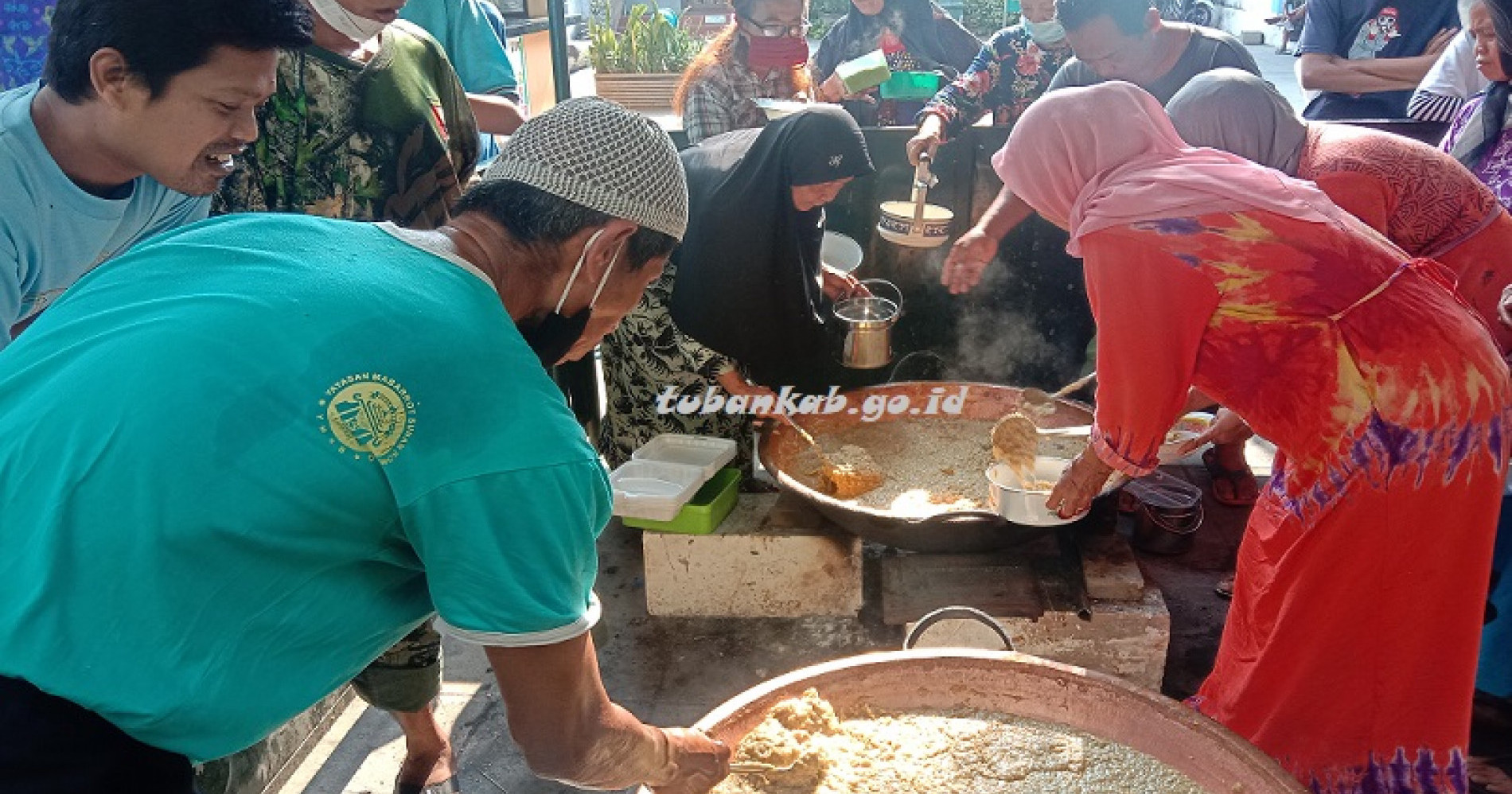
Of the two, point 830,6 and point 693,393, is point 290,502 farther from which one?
point 830,6

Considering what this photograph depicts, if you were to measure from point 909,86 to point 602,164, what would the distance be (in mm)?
4701

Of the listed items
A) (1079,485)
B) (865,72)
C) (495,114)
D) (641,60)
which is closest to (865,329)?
(1079,485)

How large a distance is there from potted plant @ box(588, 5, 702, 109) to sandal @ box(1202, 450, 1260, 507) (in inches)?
252

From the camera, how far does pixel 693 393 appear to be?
391 centimetres

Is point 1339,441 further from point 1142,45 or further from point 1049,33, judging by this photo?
point 1049,33

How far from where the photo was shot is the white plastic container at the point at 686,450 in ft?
12.4

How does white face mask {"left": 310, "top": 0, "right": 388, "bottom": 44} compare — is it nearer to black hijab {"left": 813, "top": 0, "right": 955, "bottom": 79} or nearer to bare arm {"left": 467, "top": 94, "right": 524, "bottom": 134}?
bare arm {"left": 467, "top": 94, "right": 524, "bottom": 134}

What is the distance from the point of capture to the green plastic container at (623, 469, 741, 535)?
11.8 feet

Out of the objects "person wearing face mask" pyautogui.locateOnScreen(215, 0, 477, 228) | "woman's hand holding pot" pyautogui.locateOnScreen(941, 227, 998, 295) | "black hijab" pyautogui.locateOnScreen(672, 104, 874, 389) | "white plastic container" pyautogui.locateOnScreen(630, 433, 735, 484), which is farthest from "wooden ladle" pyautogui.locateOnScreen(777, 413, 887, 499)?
"person wearing face mask" pyautogui.locateOnScreen(215, 0, 477, 228)

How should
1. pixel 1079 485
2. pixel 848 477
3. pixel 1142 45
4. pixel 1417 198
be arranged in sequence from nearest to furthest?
pixel 1079 485 → pixel 1417 198 → pixel 848 477 → pixel 1142 45

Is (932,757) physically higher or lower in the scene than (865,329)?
higher

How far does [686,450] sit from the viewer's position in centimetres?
383

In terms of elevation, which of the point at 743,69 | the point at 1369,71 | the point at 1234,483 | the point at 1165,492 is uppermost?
the point at 1369,71

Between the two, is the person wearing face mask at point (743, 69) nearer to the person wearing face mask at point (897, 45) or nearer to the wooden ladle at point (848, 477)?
the person wearing face mask at point (897, 45)
